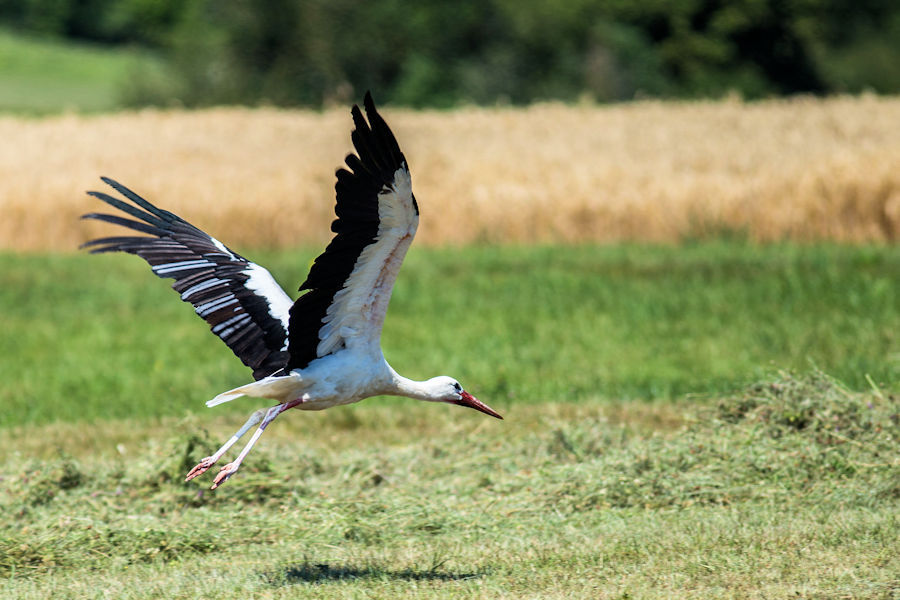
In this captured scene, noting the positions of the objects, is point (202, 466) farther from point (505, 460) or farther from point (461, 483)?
point (505, 460)

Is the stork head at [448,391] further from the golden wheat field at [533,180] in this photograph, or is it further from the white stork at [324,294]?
the golden wheat field at [533,180]

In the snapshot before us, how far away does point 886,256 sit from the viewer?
1564 cm

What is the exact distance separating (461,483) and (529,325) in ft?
18.3

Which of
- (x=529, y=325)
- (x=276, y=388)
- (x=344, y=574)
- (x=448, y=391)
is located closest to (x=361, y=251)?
(x=276, y=388)

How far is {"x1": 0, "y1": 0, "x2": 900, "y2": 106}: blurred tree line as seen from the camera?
43031mm

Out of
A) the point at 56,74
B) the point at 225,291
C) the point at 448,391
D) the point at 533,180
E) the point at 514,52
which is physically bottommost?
the point at 448,391

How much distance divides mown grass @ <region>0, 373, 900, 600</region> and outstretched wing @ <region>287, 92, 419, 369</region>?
1.18 metres

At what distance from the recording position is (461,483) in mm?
8039

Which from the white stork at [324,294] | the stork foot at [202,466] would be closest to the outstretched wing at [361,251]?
the white stork at [324,294]

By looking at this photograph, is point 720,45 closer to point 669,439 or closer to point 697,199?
point 697,199

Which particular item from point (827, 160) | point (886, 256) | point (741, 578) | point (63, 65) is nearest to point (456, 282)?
point (886, 256)

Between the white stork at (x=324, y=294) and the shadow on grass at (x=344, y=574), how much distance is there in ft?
1.92

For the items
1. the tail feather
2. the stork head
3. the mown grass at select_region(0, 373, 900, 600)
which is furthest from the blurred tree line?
the tail feather

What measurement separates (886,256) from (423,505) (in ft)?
33.4
